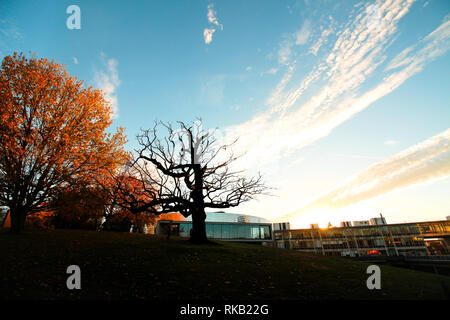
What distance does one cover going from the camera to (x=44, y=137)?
14312 millimetres

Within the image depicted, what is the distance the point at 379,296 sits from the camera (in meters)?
7.84

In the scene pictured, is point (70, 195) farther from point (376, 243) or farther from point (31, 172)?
point (376, 243)

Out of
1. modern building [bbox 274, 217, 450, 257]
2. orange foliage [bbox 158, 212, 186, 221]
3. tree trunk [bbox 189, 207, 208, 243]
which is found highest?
orange foliage [bbox 158, 212, 186, 221]

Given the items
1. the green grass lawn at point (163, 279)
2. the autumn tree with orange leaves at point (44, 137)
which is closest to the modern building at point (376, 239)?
the green grass lawn at point (163, 279)

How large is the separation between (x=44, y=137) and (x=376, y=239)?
90484 mm

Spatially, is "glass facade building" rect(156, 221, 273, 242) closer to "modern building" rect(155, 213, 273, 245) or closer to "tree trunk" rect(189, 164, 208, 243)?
"modern building" rect(155, 213, 273, 245)

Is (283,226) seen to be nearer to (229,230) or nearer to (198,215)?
(229,230)

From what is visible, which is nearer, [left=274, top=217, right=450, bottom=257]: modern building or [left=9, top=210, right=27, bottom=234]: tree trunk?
[left=9, top=210, right=27, bottom=234]: tree trunk

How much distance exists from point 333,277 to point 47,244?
671 inches

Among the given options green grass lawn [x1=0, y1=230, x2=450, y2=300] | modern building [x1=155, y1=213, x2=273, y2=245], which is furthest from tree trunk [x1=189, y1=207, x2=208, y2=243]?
modern building [x1=155, y1=213, x2=273, y2=245]

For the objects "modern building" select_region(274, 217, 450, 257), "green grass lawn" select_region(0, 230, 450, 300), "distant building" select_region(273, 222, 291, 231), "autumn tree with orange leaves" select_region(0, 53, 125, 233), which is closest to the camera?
"green grass lawn" select_region(0, 230, 450, 300)

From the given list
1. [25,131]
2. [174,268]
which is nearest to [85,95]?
[25,131]

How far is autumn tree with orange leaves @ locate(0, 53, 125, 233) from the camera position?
13.9m

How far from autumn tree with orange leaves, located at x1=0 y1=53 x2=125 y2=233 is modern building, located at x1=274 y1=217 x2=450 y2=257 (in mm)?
76258
